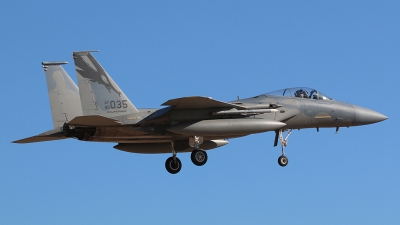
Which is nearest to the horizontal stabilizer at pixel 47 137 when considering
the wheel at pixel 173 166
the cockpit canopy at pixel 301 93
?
the wheel at pixel 173 166

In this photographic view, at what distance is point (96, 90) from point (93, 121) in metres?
1.42

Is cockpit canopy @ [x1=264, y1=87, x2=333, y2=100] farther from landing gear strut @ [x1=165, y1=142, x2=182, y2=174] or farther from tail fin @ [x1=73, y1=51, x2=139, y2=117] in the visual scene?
tail fin @ [x1=73, y1=51, x2=139, y2=117]

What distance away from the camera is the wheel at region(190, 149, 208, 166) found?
89.5ft

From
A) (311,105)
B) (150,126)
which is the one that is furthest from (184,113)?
(311,105)

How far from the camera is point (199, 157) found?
89.6 ft

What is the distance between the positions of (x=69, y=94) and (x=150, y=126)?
142 inches

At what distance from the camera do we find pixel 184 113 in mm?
26406

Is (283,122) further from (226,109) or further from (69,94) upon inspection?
(69,94)

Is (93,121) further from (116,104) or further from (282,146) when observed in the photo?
(282,146)

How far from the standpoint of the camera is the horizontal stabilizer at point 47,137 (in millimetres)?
26812

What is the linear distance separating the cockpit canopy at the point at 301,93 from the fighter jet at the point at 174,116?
0.12 ft

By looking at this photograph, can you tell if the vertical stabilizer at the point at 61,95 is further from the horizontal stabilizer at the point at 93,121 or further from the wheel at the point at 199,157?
the wheel at the point at 199,157

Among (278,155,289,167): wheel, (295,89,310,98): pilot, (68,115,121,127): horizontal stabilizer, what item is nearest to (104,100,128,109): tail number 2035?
(68,115,121,127): horizontal stabilizer

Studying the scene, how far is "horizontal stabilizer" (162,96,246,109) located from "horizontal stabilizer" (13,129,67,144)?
428 cm
